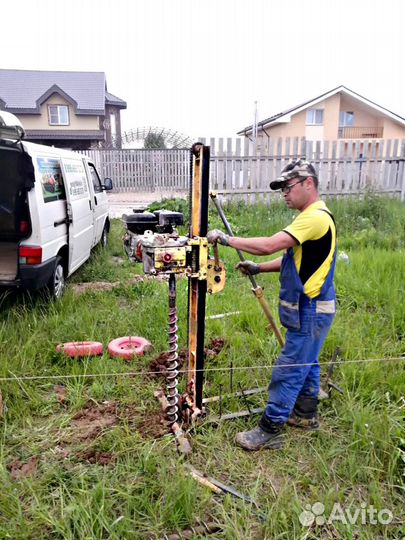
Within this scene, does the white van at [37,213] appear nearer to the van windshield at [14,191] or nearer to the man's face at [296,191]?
the van windshield at [14,191]

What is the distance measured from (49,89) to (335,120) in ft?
58.2

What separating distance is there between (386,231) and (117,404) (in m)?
6.91

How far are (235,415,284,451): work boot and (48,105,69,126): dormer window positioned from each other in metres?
27.6

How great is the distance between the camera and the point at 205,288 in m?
2.60

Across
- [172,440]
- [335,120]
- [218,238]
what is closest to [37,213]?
[218,238]

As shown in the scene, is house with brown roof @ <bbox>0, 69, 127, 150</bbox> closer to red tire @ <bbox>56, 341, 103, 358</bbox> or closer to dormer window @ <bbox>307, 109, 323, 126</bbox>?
dormer window @ <bbox>307, 109, 323, 126</bbox>

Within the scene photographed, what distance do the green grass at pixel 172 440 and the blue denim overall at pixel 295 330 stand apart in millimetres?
359

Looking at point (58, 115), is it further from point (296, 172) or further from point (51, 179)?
point (296, 172)

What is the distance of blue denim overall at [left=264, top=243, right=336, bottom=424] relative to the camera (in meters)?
2.53

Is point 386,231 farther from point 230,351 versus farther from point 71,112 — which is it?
point 71,112

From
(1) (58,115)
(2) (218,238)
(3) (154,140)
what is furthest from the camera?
(3) (154,140)

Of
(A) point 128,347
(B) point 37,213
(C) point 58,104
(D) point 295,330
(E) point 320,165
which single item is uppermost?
(C) point 58,104

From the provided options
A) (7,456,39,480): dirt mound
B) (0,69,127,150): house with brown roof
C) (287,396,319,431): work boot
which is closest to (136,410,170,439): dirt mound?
(7,456,39,480): dirt mound

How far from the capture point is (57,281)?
4785 millimetres
